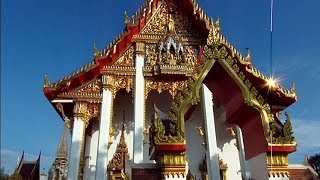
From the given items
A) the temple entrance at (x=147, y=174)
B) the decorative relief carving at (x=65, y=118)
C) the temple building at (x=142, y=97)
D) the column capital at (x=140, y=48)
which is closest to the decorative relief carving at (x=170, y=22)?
the temple building at (x=142, y=97)

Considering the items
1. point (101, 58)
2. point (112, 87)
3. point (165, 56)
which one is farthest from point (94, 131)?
point (165, 56)

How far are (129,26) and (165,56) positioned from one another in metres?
1.36

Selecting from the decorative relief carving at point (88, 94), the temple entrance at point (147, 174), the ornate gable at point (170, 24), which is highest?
the ornate gable at point (170, 24)

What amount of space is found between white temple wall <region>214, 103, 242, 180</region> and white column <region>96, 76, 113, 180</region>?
360 centimetres

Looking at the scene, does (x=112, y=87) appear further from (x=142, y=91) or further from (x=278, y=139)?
(x=278, y=139)

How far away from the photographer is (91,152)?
10.1 meters

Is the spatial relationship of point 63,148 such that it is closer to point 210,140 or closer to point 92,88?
point 92,88

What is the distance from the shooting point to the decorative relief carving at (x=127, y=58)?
9.84 m

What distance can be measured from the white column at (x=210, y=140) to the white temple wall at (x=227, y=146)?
4.42ft

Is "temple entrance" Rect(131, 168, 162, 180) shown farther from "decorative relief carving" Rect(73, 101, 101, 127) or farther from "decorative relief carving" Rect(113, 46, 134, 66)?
"decorative relief carving" Rect(113, 46, 134, 66)

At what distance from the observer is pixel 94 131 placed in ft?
34.0

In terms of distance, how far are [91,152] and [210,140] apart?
12.1 ft

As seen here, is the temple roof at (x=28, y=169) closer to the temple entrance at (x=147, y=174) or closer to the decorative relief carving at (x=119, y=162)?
the decorative relief carving at (x=119, y=162)

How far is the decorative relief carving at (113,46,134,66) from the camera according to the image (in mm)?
9844
